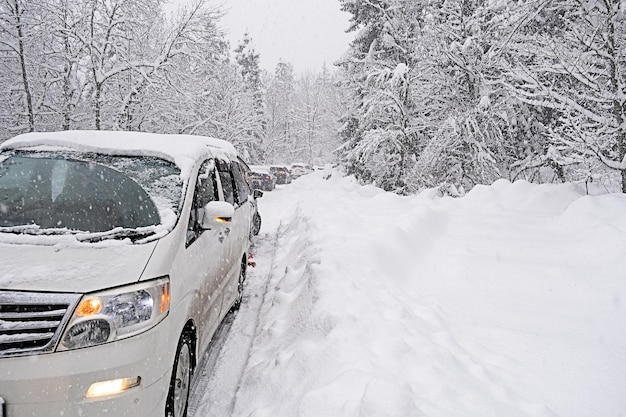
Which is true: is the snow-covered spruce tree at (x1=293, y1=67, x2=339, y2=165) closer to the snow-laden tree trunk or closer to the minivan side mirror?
the snow-laden tree trunk

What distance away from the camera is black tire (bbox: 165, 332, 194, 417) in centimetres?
267

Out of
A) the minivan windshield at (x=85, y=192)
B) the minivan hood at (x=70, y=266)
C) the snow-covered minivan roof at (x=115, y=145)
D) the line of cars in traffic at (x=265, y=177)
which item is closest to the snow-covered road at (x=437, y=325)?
the minivan hood at (x=70, y=266)

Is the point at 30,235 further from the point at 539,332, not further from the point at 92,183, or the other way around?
the point at 539,332

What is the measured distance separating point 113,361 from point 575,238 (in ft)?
20.4

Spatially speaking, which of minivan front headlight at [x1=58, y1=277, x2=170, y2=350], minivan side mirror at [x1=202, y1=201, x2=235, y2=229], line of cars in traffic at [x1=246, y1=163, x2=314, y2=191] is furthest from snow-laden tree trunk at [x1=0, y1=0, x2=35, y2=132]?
minivan front headlight at [x1=58, y1=277, x2=170, y2=350]

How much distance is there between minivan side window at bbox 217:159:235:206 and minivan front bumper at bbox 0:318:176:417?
251 centimetres

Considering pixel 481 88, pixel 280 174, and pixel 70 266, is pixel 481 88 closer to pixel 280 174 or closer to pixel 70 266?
pixel 70 266

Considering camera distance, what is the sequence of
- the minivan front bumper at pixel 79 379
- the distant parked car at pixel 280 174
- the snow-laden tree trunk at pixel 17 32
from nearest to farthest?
the minivan front bumper at pixel 79 379
the snow-laden tree trunk at pixel 17 32
the distant parked car at pixel 280 174

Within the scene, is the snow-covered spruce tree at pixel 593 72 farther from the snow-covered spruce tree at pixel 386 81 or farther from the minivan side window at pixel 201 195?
the snow-covered spruce tree at pixel 386 81

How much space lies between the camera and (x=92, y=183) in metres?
3.27

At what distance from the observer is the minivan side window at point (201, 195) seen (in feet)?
10.6

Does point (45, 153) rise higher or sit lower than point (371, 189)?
higher

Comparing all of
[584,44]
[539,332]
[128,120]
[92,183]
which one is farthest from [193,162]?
[128,120]

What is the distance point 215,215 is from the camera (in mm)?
3305
